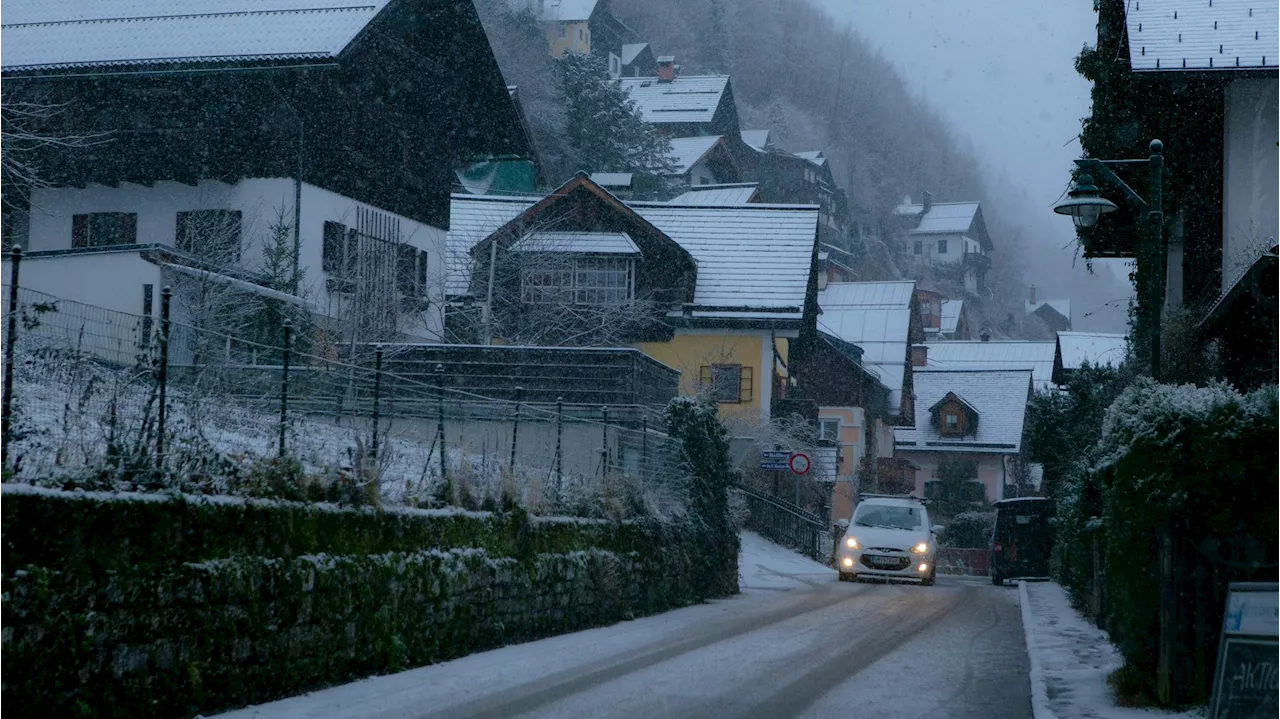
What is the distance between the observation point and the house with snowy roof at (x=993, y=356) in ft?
289

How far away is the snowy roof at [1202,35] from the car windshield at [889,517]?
11.3m

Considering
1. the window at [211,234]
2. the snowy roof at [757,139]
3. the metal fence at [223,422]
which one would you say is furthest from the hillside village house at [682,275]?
the snowy roof at [757,139]

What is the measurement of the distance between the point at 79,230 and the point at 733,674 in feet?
74.9

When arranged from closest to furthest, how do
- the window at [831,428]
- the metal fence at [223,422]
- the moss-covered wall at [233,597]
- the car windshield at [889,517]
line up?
the moss-covered wall at [233,597]
the metal fence at [223,422]
the car windshield at [889,517]
the window at [831,428]

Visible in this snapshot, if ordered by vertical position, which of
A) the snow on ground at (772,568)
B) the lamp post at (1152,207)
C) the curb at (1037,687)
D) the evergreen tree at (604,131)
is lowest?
the snow on ground at (772,568)

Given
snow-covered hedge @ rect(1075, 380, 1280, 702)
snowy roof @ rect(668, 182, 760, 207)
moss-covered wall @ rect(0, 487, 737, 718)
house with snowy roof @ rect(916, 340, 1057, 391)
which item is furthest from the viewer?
house with snowy roof @ rect(916, 340, 1057, 391)

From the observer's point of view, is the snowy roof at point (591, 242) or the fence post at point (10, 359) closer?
the fence post at point (10, 359)

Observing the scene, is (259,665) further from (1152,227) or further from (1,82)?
(1,82)

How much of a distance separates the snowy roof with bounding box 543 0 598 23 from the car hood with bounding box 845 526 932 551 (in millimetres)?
81699

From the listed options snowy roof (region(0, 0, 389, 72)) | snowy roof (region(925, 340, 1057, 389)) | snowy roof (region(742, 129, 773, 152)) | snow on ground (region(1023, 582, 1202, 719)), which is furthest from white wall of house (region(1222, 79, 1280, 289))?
snowy roof (region(742, 129, 773, 152))

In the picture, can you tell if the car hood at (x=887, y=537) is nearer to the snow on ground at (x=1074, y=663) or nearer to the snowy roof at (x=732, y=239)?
the snow on ground at (x=1074, y=663)

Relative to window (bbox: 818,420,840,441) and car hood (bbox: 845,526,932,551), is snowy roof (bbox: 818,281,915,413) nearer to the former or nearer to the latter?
window (bbox: 818,420,840,441)

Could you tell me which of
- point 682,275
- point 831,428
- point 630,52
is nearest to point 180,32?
point 682,275

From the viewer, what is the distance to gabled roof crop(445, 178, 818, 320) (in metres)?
40.8
